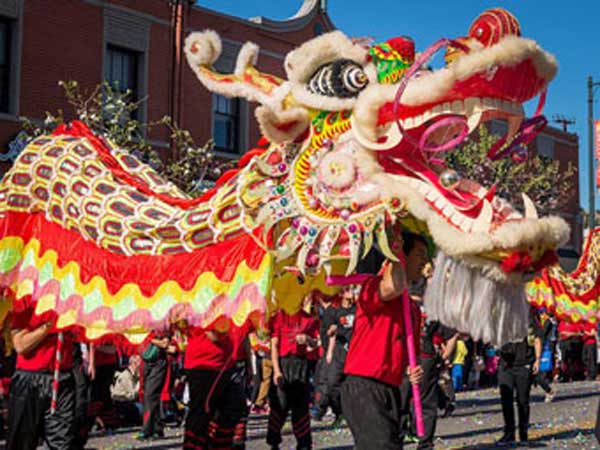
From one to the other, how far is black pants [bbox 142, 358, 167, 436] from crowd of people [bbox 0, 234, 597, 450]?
13 mm

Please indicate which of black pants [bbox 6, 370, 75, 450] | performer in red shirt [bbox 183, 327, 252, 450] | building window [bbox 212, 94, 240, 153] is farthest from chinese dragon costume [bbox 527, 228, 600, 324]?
building window [bbox 212, 94, 240, 153]

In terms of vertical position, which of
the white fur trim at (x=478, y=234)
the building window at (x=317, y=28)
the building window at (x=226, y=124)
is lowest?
the white fur trim at (x=478, y=234)

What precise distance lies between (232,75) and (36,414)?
3.21 meters

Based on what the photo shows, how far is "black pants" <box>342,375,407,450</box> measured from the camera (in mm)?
5047

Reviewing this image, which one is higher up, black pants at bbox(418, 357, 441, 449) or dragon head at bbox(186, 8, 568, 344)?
dragon head at bbox(186, 8, 568, 344)

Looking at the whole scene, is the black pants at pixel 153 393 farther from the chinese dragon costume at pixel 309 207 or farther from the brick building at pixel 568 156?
the brick building at pixel 568 156

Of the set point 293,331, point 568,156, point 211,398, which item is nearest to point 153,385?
point 293,331

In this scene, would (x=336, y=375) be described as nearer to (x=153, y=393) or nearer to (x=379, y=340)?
A: (x=153, y=393)

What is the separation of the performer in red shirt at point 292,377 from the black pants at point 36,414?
8.15ft

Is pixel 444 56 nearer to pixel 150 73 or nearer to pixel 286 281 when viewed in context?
pixel 286 281

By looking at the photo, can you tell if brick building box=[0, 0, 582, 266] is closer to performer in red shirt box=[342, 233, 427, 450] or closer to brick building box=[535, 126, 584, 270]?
brick building box=[535, 126, 584, 270]

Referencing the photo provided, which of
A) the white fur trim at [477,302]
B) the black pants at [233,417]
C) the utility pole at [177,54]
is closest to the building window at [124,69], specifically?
the utility pole at [177,54]

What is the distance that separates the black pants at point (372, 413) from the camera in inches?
199

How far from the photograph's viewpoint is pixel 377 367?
5.12m
